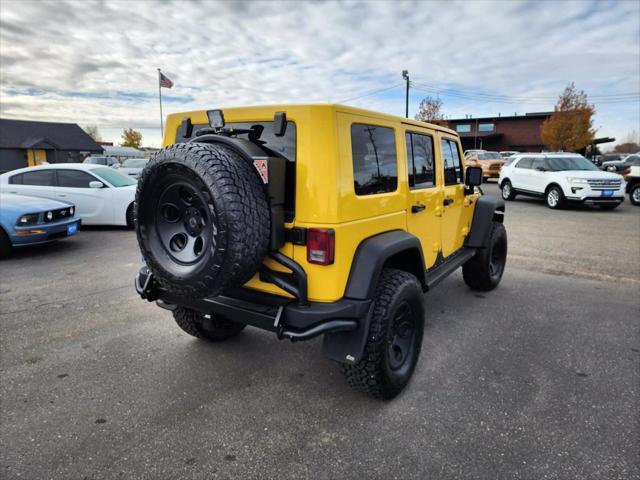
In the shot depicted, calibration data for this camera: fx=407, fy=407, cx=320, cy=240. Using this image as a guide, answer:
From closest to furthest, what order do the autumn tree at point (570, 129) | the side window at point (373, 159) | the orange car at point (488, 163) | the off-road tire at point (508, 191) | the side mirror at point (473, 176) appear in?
1. the side window at point (373, 159)
2. the side mirror at point (473, 176)
3. the off-road tire at point (508, 191)
4. the orange car at point (488, 163)
5. the autumn tree at point (570, 129)

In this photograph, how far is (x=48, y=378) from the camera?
3.05 metres

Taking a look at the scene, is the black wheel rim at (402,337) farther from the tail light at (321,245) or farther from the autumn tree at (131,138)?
the autumn tree at (131,138)

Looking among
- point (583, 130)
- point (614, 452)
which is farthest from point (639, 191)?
point (583, 130)

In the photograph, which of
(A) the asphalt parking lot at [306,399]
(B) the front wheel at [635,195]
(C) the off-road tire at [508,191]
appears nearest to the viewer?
(A) the asphalt parking lot at [306,399]

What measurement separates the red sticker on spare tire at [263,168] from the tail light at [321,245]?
15.7 inches

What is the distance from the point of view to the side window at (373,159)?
8.48 ft

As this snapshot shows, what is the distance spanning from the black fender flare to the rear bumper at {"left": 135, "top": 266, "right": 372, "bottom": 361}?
2.66 metres

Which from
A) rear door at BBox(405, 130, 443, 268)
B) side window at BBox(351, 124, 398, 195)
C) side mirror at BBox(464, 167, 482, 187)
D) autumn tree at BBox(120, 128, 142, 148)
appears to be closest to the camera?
side window at BBox(351, 124, 398, 195)

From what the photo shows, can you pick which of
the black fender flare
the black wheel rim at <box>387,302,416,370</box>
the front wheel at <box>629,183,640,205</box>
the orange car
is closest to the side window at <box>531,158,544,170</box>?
the front wheel at <box>629,183,640,205</box>

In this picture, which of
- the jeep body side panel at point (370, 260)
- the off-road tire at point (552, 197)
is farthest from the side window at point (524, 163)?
the jeep body side panel at point (370, 260)

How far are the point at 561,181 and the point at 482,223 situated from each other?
942 centimetres

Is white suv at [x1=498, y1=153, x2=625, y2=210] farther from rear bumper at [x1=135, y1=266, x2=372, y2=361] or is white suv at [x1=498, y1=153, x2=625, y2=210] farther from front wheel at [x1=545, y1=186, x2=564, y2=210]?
rear bumper at [x1=135, y1=266, x2=372, y2=361]

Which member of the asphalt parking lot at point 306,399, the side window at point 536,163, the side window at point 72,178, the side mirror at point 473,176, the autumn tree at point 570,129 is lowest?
the asphalt parking lot at point 306,399

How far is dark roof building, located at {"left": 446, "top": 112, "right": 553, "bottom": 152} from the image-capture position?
42.5m
